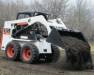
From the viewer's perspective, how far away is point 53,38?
14172 millimetres

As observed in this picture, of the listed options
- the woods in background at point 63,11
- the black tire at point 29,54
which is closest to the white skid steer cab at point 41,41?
the black tire at point 29,54

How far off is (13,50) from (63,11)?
28.7 meters

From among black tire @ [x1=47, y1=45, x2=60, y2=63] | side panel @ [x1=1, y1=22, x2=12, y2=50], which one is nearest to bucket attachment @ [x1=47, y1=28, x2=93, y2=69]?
black tire @ [x1=47, y1=45, x2=60, y2=63]


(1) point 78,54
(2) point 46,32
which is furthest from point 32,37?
(1) point 78,54

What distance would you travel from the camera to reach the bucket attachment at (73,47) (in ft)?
44.1

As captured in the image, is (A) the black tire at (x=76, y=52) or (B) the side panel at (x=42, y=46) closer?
(A) the black tire at (x=76, y=52)

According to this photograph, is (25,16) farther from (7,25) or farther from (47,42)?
(47,42)

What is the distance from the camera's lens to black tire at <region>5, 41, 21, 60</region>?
1641cm

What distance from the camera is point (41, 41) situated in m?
15.4

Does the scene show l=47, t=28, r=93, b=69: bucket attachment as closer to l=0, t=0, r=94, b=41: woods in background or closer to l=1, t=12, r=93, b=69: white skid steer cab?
l=1, t=12, r=93, b=69: white skid steer cab

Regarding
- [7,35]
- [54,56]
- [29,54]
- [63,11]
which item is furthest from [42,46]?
[63,11]

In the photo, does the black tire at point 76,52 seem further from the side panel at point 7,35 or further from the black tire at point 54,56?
the side panel at point 7,35

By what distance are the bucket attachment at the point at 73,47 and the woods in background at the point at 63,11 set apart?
64.5 ft

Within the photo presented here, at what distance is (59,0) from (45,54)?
29206 mm
